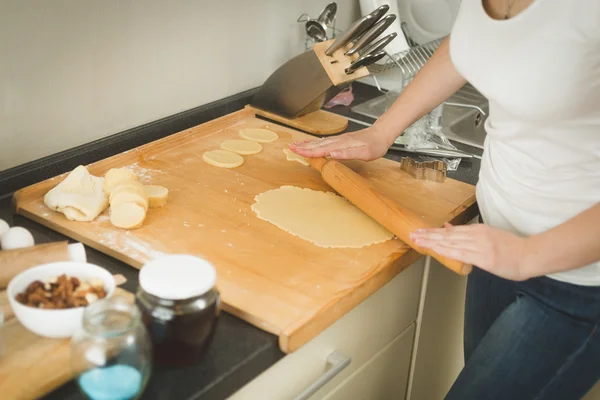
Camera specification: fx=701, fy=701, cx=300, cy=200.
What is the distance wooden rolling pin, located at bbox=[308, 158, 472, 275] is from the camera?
1084 mm

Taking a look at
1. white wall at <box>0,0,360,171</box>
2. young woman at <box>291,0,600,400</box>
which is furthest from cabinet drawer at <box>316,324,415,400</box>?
white wall at <box>0,0,360,171</box>

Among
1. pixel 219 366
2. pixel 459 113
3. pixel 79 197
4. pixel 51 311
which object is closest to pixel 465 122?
pixel 459 113

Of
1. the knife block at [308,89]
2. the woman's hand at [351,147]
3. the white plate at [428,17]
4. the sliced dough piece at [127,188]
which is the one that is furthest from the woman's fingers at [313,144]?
the white plate at [428,17]

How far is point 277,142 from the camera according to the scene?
5.01 ft

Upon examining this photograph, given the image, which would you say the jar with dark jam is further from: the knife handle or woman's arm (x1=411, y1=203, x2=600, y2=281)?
the knife handle

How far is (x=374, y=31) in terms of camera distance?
1.50m

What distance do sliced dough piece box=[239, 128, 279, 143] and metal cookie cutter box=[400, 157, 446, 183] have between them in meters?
0.31

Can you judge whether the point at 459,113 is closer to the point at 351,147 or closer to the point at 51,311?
the point at 351,147

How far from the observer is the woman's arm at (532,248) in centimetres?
96

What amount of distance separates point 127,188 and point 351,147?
45 cm

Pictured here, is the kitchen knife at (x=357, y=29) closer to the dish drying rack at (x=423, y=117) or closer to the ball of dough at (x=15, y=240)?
the dish drying rack at (x=423, y=117)

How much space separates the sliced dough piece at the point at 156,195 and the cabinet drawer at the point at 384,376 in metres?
0.43

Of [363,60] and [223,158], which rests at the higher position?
[363,60]

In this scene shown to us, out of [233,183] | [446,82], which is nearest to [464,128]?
[446,82]
